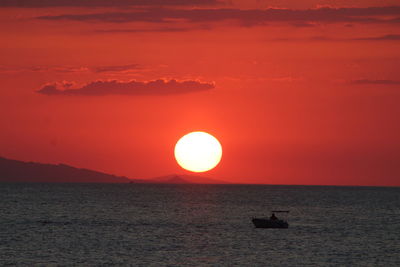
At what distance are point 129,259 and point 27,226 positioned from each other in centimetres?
5182

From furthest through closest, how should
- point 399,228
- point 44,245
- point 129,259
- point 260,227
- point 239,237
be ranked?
point 399,228
point 260,227
point 239,237
point 44,245
point 129,259

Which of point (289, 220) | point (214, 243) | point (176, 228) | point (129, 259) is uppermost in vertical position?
point (289, 220)

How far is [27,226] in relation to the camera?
148 metres

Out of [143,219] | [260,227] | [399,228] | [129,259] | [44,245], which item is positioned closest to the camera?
[129,259]

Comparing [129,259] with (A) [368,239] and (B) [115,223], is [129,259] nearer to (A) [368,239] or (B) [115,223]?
(A) [368,239]

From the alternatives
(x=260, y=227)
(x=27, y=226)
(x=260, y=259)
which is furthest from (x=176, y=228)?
(x=260, y=259)

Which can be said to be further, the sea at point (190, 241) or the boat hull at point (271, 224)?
the boat hull at point (271, 224)

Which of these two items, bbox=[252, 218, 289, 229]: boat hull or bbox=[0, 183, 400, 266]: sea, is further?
bbox=[252, 218, 289, 229]: boat hull

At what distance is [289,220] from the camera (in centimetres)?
17575

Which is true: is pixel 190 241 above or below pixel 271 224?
below

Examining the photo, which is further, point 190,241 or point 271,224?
point 271,224

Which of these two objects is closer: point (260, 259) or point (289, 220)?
point (260, 259)

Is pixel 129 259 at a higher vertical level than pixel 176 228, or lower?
lower

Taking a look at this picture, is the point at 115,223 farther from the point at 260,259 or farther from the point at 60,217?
the point at 260,259
